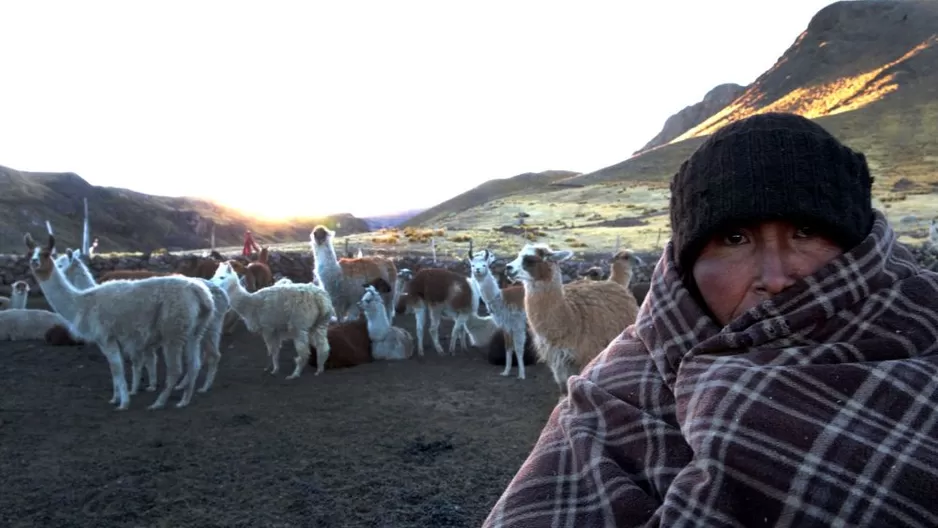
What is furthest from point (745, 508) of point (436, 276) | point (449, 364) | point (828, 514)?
point (436, 276)

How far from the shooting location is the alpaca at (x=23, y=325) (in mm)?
12289

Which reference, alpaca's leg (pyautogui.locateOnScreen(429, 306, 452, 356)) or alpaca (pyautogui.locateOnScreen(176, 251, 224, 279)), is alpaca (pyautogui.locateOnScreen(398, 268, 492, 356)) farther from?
alpaca (pyautogui.locateOnScreen(176, 251, 224, 279))

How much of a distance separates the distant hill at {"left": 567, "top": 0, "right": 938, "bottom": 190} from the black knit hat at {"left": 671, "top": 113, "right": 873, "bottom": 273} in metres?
41.8

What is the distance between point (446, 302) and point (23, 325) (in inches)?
310

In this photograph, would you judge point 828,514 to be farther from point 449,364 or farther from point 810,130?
point 449,364

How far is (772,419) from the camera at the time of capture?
1110 millimetres

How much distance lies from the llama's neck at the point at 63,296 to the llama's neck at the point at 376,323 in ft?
14.8

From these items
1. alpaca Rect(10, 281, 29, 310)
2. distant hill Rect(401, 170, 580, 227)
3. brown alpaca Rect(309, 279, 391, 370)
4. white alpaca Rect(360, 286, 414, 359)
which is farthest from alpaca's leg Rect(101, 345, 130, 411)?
distant hill Rect(401, 170, 580, 227)

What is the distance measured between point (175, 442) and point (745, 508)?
6.79m

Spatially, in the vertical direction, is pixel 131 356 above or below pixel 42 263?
below

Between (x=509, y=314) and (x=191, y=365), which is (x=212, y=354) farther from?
(x=509, y=314)

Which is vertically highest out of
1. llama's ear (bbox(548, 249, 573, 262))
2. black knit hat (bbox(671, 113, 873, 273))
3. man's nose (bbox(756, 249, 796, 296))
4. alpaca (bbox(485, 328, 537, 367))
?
black knit hat (bbox(671, 113, 873, 273))

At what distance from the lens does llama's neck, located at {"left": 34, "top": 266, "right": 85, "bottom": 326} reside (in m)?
8.34

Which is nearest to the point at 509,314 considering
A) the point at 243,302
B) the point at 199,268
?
the point at 243,302
